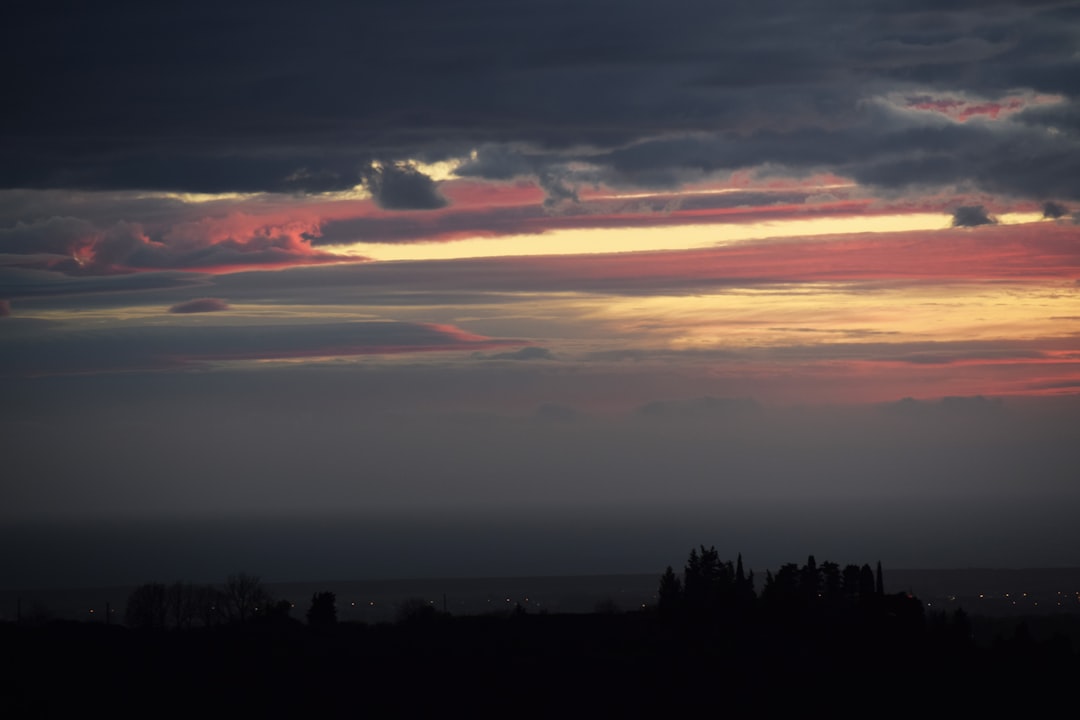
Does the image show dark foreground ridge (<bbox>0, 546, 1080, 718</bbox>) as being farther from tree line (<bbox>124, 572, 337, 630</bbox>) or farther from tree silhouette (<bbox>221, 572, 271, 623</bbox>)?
tree silhouette (<bbox>221, 572, 271, 623</bbox>)

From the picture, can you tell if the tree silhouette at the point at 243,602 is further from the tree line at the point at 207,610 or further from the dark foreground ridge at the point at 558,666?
the dark foreground ridge at the point at 558,666

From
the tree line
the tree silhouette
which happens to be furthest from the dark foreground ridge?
the tree silhouette

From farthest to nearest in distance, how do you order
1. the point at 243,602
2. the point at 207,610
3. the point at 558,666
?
the point at 243,602
the point at 207,610
the point at 558,666

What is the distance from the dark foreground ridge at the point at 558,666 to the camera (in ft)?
226

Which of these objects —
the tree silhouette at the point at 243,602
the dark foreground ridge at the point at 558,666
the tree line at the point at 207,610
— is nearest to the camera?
the dark foreground ridge at the point at 558,666

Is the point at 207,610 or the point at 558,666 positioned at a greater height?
the point at 207,610

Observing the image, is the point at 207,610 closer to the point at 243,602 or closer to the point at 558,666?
the point at 243,602

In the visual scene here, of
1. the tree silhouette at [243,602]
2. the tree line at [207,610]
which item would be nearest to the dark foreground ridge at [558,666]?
the tree line at [207,610]

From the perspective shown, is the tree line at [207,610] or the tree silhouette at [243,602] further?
the tree silhouette at [243,602]

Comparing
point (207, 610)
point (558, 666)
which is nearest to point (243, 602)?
point (207, 610)

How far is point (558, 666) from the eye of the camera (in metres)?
75.9

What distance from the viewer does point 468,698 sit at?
70.2 m

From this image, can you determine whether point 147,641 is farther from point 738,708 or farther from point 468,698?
point 738,708

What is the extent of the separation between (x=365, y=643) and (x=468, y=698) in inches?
531
